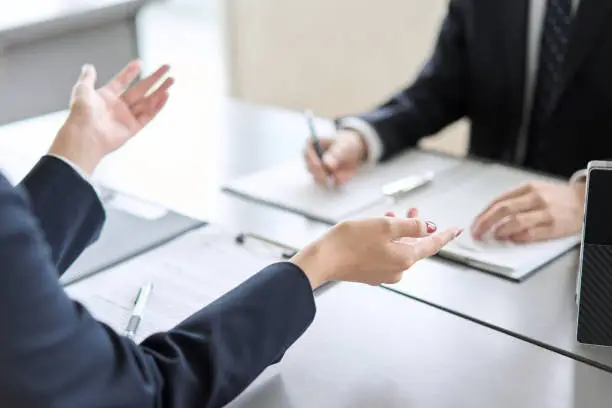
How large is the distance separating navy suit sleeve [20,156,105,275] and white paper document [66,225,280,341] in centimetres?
7

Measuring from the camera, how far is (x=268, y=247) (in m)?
1.19

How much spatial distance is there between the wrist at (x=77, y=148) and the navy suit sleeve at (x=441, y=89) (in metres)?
0.69

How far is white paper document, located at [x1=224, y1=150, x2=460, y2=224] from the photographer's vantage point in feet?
4.30

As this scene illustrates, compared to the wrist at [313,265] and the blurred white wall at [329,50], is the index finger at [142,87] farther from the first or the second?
the blurred white wall at [329,50]

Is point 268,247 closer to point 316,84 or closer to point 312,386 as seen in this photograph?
point 312,386

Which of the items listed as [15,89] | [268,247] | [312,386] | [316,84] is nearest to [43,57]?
[15,89]

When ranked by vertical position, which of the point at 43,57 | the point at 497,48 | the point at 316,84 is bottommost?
the point at 316,84

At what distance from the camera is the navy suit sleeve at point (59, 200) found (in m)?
0.96

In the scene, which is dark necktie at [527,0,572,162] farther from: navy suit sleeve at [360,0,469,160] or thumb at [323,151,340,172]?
thumb at [323,151,340,172]

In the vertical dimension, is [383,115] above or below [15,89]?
above

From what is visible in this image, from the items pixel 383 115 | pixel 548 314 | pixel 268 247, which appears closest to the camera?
pixel 548 314

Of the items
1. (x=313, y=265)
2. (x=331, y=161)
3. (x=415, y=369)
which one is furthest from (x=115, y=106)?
(x=415, y=369)

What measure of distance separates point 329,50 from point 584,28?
61.9 inches

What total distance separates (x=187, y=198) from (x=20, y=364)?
723 millimetres
